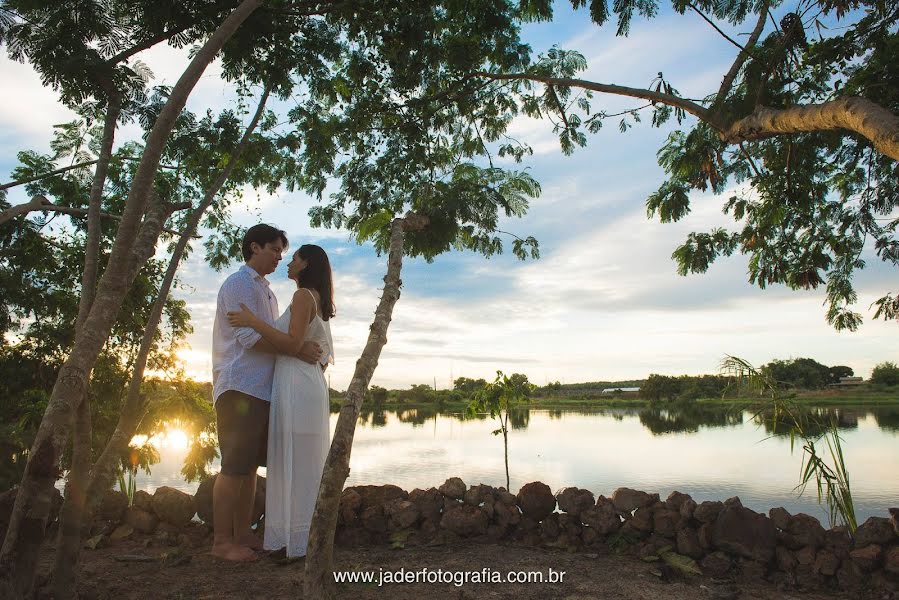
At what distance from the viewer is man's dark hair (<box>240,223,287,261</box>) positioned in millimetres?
2965

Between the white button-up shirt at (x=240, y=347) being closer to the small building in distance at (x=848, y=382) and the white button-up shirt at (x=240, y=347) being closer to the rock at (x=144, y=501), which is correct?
the rock at (x=144, y=501)

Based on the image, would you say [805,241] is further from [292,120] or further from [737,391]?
[292,120]

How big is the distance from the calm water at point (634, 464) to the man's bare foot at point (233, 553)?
3.12 m

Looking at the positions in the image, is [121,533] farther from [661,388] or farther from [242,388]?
[661,388]

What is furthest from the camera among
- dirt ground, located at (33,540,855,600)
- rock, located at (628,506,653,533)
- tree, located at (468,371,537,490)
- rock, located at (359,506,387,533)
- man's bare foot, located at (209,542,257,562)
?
tree, located at (468,371,537,490)

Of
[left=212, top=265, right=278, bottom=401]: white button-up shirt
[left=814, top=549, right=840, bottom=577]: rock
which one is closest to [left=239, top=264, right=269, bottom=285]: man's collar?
[left=212, top=265, right=278, bottom=401]: white button-up shirt

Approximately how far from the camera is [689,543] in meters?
3.03

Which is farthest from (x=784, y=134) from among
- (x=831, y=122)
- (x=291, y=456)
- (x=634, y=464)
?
(x=634, y=464)

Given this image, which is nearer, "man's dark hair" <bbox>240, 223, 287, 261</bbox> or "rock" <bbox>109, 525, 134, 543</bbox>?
"man's dark hair" <bbox>240, 223, 287, 261</bbox>

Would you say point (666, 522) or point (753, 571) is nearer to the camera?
point (753, 571)

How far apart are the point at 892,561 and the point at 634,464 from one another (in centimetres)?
965

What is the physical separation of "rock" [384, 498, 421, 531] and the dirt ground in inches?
8.5

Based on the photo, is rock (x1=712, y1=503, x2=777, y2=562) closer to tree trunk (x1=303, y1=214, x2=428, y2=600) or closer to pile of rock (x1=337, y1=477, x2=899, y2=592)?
pile of rock (x1=337, y1=477, x2=899, y2=592)

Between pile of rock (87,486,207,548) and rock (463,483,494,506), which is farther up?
rock (463,483,494,506)
